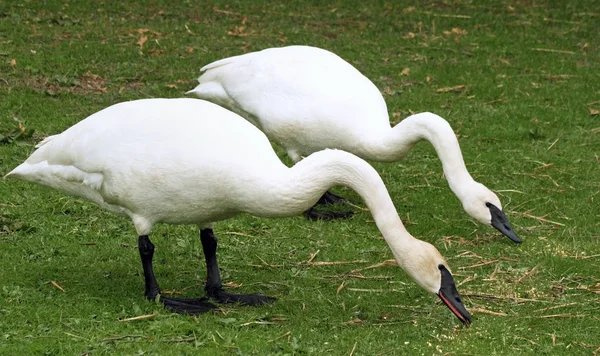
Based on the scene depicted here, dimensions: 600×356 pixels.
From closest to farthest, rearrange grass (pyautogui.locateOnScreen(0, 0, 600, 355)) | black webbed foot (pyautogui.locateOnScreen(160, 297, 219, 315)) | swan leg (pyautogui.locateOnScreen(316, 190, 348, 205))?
1. grass (pyautogui.locateOnScreen(0, 0, 600, 355))
2. black webbed foot (pyautogui.locateOnScreen(160, 297, 219, 315))
3. swan leg (pyautogui.locateOnScreen(316, 190, 348, 205))

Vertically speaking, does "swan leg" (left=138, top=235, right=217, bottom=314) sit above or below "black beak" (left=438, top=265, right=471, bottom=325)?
below

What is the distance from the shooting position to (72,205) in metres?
8.17

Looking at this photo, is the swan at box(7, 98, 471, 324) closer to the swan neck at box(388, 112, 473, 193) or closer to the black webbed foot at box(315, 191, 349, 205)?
the swan neck at box(388, 112, 473, 193)

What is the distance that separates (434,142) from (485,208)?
64cm

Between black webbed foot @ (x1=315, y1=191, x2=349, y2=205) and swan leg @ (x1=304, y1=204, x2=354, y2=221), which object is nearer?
swan leg @ (x1=304, y1=204, x2=354, y2=221)

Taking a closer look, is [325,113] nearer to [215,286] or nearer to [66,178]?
[215,286]

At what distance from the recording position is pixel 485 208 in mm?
7398

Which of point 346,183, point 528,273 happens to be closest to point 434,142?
point 528,273

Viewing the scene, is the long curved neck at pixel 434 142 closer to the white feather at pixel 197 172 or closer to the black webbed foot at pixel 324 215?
the black webbed foot at pixel 324 215

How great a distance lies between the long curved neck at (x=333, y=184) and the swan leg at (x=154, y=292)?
2.99ft

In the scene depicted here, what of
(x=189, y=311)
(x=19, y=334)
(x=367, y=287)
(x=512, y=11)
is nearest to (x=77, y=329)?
(x=19, y=334)

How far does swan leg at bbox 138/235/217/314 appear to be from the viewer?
249 inches

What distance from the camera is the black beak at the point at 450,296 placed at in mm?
5742

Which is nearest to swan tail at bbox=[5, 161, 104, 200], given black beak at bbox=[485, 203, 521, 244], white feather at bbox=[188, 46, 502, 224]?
white feather at bbox=[188, 46, 502, 224]
